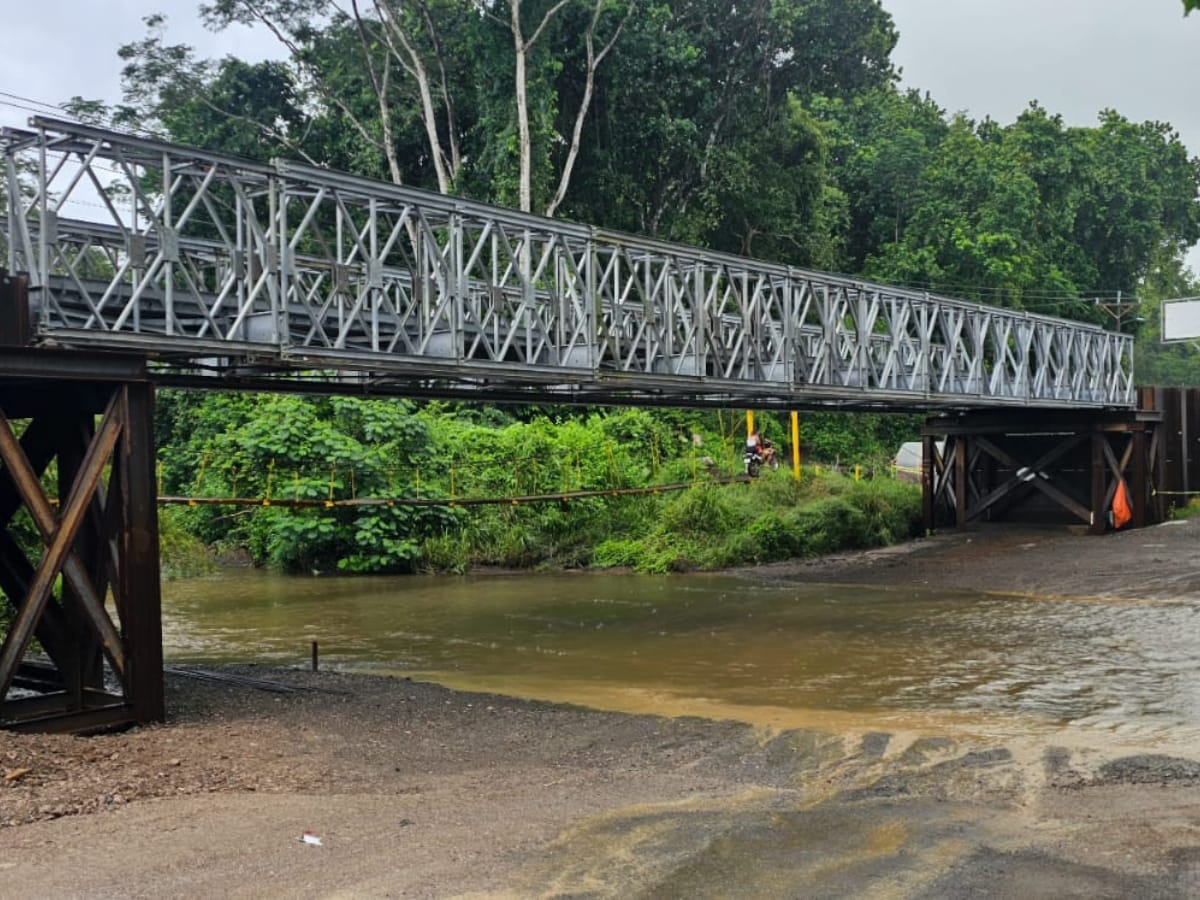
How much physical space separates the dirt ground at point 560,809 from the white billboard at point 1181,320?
183ft

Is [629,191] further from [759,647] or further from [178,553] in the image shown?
[759,647]

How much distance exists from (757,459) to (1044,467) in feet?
26.1

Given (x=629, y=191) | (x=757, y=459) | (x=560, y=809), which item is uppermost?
(x=629, y=191)

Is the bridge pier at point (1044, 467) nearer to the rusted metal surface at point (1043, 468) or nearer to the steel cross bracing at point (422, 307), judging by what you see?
the rusted metal surface at point (1043, 468)

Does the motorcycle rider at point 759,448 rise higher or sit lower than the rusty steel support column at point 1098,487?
higher

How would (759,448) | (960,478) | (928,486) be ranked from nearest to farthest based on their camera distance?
(960,478) < (928,486) < (759,448)

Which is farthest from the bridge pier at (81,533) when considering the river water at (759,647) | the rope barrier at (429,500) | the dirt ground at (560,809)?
the rope barrier at (429,500)

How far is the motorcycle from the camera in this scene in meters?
35.4

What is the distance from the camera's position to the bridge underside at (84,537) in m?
11.0

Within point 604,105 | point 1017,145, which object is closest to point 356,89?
point 604,105

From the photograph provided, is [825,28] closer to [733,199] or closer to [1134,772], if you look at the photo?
[733,199]

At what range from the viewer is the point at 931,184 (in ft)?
176

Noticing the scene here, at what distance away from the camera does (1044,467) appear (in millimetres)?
33156

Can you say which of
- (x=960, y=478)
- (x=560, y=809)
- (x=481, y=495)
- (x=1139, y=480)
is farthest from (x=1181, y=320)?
(x=560, y=809)
